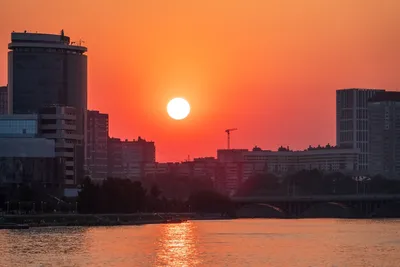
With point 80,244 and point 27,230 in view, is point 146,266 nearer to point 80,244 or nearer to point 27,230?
point 80,244

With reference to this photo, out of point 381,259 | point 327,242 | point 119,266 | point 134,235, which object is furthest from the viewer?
point 134,235

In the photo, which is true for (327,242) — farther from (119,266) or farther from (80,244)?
(119,266)

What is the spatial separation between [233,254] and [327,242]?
1003 inches

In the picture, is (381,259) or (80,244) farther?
(80,244)

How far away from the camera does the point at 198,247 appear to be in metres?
143

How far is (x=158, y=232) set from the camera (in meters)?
180

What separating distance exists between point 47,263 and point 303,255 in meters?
26.8

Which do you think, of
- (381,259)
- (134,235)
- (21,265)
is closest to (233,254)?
(381,259)

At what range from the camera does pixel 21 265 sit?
115 metres

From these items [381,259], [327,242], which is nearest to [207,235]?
[327,242]

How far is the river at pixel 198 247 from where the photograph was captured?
120250 mm

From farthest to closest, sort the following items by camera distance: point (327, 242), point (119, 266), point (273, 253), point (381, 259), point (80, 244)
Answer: point (327, 242) < point (80, 244) < point (273, 253) < point (381, 259) < point (119, 266)

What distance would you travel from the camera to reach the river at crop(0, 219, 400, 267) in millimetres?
120250

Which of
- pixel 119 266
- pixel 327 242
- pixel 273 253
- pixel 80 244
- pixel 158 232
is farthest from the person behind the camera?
pixel 158 232
